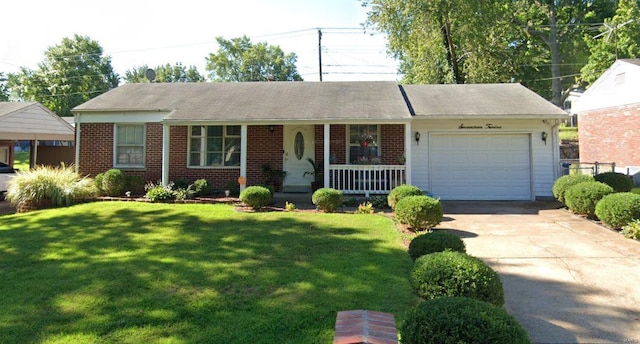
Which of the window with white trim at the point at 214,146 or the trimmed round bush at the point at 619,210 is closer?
the trimmed round bush at the point at 619,210

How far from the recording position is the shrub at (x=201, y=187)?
11.7 metres

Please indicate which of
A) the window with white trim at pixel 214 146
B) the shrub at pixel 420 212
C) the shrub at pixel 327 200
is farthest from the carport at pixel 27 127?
the shrub at pixel 420 212

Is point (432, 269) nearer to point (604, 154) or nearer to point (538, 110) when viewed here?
point (538, 110)

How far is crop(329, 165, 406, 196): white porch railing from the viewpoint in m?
11.4

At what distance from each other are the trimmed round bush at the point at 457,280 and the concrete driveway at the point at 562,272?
1.89 ft

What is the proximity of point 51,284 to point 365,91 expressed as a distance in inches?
460

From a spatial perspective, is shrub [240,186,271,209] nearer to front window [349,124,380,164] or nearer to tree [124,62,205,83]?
front window [349,124,380,164]

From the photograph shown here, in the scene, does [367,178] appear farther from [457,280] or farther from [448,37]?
[448,37]

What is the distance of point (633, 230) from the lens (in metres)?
7.09

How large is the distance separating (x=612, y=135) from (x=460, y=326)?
68.9 ft

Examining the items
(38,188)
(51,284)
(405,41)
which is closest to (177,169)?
(38,188)

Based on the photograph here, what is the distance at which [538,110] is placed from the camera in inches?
470

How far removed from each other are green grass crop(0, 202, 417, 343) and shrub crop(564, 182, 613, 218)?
4.72m

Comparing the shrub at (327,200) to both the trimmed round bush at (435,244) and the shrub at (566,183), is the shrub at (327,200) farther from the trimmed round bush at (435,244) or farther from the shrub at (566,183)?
the shrub at (566,183)
